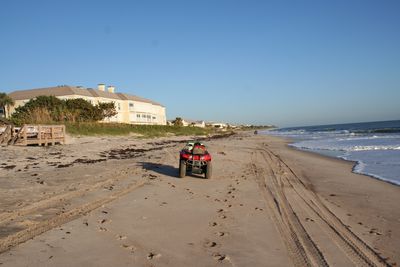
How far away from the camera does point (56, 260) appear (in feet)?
14.0

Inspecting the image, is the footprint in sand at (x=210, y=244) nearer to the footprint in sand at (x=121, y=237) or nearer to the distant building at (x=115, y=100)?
the footprint in sand at (x=121, y=237)

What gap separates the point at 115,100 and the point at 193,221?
57261mm

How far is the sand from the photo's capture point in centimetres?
455

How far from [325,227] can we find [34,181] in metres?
7.84

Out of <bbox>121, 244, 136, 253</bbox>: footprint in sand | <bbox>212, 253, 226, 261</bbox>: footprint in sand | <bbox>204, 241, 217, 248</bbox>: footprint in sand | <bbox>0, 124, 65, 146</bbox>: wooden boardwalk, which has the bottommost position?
<bbox>212, 253, 226, 261</bbox>: footprint in sand

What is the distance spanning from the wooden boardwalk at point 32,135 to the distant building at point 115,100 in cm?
2919

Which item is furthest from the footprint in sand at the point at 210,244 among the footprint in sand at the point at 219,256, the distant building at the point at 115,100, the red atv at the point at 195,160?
the distant building at the point at 115,100

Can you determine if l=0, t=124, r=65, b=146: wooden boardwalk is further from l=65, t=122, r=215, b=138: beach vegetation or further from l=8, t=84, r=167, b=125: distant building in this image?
l=8, t=84, r=167, b=125: distant building

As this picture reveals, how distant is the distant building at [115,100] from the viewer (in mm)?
53250

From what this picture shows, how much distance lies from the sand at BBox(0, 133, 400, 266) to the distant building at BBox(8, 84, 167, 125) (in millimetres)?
45162

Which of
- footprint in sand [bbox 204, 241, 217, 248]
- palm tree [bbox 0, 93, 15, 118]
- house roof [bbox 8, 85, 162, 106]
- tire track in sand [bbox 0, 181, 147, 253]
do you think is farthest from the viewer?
house roof [bbox 8, 85, 162, 106]

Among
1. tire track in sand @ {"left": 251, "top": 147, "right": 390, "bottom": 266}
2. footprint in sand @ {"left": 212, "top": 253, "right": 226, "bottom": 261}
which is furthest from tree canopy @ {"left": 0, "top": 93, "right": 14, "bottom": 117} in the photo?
footprint in sand @ {"left": 212, "top": 253, "right": 226, "bottom": 261}

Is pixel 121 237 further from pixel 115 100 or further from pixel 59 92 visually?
pixel 115 100

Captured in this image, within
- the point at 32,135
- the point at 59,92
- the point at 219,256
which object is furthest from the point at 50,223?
the point at 59,92
